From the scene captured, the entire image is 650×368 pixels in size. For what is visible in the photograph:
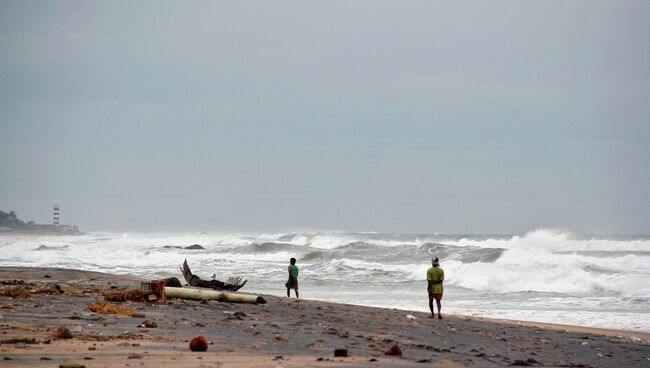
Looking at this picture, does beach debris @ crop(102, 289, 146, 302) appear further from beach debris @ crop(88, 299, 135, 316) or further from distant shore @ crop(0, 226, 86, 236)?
distant shore @ crop(0, 226, 86, 236)

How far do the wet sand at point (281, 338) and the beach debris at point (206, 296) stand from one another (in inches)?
8.6

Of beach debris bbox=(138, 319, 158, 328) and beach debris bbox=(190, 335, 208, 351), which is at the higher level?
beach debris bbox=(138, 319, 158, 328)

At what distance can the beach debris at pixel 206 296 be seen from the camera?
14992mm

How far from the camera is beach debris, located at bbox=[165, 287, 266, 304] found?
14992 millimetres

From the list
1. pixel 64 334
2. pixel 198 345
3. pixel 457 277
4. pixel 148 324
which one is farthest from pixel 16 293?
pixel 457 277

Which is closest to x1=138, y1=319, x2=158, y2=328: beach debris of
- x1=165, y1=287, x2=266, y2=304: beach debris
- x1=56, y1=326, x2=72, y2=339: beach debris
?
x1=56, y1=326, x2=72, y2=339: beach debris

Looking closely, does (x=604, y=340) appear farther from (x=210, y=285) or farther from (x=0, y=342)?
(x=0, y=342)

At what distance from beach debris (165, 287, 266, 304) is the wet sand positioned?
0.72ft

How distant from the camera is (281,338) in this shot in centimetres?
1072

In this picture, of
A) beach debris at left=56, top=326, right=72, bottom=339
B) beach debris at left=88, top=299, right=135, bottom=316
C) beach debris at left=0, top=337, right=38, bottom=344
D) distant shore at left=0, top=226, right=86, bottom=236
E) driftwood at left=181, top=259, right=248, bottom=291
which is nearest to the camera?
beach debris at left=0, top=337, right=38, bottom=344

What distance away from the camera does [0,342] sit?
8.27 m

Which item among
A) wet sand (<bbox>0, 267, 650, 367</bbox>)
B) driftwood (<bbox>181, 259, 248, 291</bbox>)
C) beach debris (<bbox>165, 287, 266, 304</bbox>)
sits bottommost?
wet sand (<bbox>0, 267, 650, 367</bbox>)

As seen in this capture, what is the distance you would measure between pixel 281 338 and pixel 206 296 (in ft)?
15.9

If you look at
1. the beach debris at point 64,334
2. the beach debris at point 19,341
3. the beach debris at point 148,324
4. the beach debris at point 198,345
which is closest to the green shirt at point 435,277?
the beach debris at point 148,324
